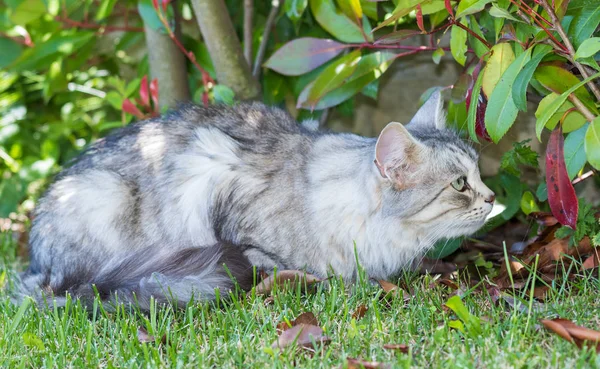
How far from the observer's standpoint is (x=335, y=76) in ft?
9.68

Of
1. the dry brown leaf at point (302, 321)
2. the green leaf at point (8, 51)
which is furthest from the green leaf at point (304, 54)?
the green leaf at point (8, 51)

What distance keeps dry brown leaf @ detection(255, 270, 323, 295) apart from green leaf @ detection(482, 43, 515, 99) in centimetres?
87

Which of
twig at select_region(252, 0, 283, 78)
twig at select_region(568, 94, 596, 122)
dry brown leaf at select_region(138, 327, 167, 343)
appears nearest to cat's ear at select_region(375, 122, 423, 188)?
twig at select_region(568, 94, 596, 122)

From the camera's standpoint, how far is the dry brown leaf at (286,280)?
8.51ft

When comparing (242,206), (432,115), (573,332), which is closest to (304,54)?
(432,115)

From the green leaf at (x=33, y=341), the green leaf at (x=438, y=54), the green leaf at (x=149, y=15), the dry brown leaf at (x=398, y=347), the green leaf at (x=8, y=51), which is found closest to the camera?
the dry brown leaf at (x=398, y=347)

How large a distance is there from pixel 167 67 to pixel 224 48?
43cm

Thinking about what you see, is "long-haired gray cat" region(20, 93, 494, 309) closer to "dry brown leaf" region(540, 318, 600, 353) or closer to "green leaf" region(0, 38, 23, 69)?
"dry brown leaf" region(540, 318, 600, 353)

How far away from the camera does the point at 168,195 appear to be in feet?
9.25

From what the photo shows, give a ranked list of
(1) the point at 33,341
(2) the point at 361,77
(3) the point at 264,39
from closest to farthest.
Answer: (1) the point at 33,341 < (2) the point at 361,77 < (3) the point at 264,39

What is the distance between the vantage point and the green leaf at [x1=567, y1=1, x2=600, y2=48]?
2.27m

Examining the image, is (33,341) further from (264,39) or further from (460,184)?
(264,39)

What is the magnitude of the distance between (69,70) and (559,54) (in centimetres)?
258

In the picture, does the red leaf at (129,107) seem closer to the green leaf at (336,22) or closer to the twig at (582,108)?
the green leaf at (336,22)
